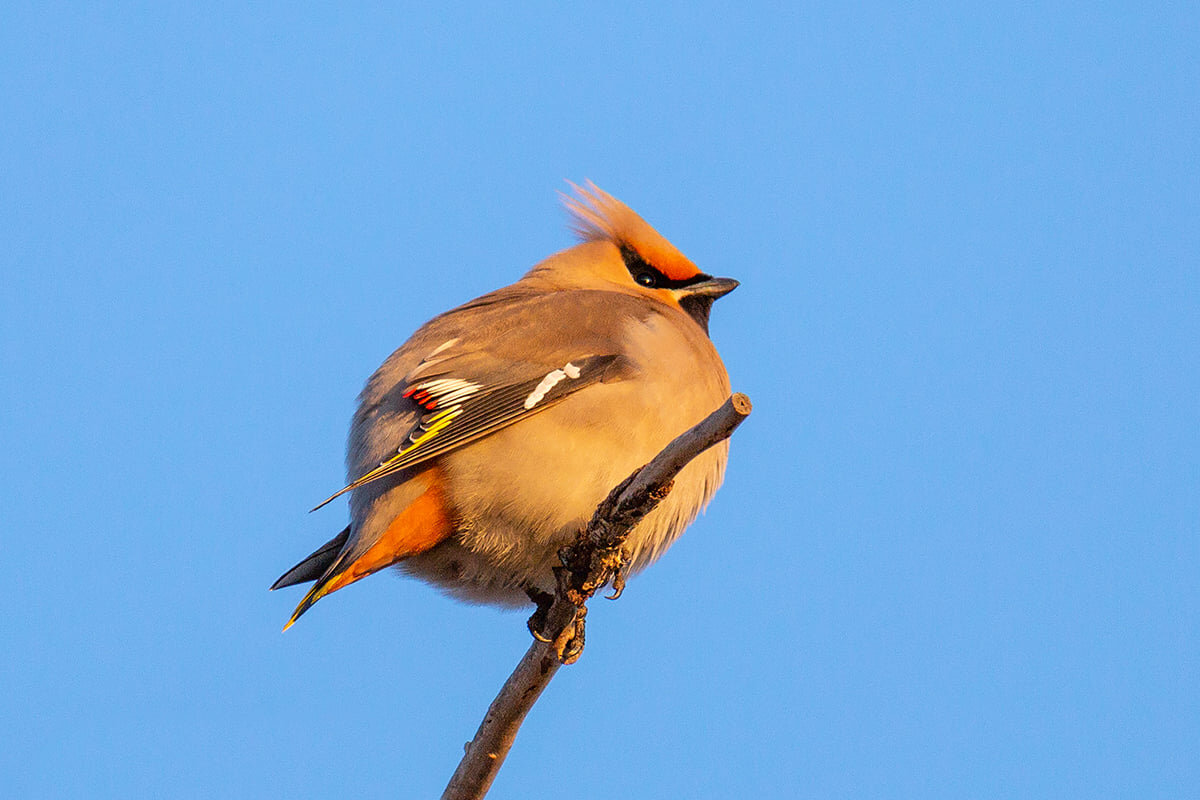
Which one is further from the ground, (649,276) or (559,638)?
(649,276)

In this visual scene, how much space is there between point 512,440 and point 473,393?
7.5 inches

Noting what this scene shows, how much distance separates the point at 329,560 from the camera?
451 centimetres

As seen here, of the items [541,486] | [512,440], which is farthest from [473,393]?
[541,486]

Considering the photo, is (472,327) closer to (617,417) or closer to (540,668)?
(617,417)

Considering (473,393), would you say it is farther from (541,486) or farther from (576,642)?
(576,642)

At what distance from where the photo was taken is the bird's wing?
418 cm

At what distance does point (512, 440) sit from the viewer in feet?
14.1

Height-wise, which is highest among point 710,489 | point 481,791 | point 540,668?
point 710,489

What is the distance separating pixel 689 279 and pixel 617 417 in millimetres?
1597

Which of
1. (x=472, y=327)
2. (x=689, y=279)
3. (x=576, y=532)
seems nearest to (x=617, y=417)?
(x=576, y=532)

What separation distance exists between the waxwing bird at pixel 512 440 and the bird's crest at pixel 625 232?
846 millimetres

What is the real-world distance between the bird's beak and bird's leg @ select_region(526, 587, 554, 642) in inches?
63.9

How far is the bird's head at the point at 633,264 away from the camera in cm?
578

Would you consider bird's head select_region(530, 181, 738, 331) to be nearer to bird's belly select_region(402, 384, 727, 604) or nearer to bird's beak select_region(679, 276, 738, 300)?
bird's beak select_region(679, 276, 738, 300)
